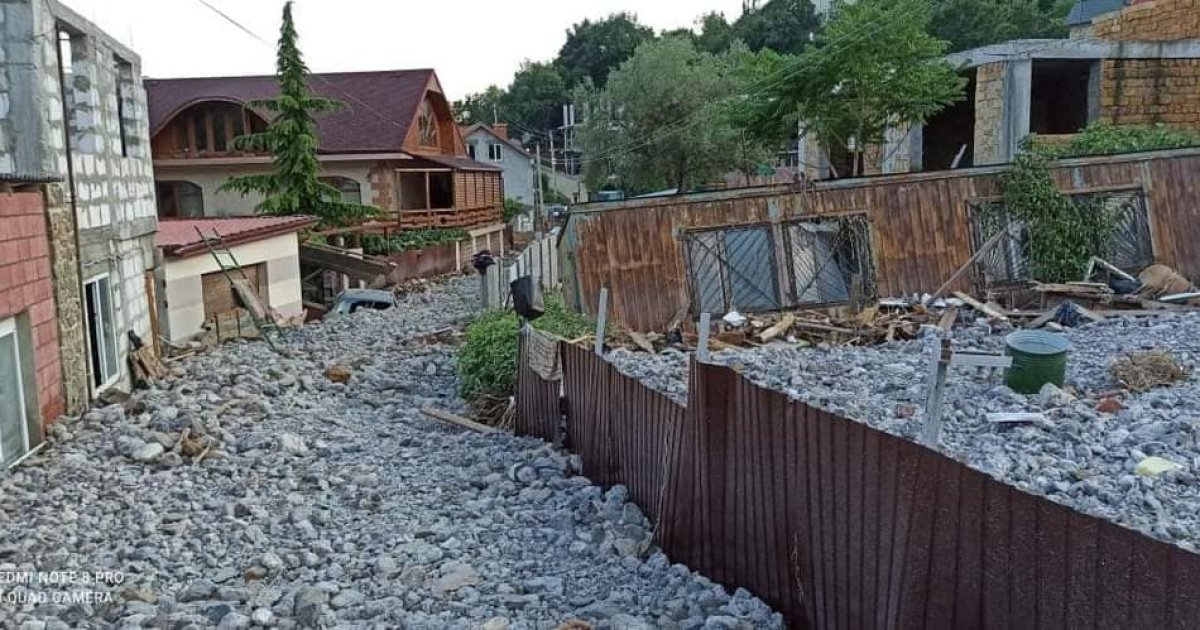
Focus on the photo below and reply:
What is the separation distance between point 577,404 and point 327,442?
292 cm

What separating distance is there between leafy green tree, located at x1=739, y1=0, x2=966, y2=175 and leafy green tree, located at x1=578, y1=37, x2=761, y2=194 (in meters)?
13.4

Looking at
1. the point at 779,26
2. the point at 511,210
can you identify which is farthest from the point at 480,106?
the point at 511,210

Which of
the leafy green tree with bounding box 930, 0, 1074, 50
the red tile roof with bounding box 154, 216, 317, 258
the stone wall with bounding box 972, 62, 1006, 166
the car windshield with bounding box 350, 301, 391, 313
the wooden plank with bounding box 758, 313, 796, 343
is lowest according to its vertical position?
the car windshield with bounding box 350, 301, 391, 313

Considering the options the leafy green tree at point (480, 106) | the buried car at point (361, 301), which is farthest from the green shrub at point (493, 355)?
the leafy green tree at point (480, 106)

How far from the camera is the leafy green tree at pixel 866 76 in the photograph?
18.9 metres

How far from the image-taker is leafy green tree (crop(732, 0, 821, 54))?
52594mm

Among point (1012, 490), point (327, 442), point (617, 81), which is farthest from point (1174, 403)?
point (617, 81)

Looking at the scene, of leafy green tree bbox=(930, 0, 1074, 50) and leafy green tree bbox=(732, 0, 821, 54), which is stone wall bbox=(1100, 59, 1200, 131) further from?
leafy green tree bbox=(732, 0, 821, 54)

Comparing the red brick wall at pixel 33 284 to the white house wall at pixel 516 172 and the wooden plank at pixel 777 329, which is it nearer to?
the wooden plank at pixel 777 329

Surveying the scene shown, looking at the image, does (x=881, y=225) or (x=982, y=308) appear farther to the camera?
(x=881, y=225)

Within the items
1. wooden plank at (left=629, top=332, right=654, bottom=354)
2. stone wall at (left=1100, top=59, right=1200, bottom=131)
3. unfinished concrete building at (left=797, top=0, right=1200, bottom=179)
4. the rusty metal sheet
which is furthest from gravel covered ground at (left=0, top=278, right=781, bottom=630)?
stone wall at (left=1100, top=59, right=1200, bottom=131)

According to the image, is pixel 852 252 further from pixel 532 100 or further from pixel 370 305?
pixel 532 100

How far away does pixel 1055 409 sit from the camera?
9.07 m

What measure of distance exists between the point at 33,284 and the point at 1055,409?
400 inches
